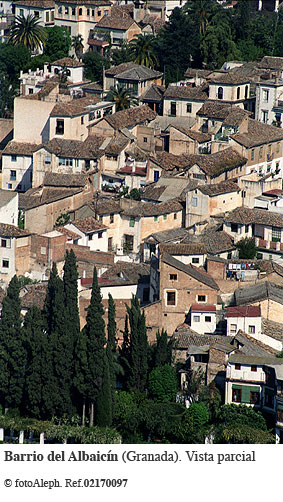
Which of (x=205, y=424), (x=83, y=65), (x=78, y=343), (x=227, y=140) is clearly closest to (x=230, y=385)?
(x=205, y=424)

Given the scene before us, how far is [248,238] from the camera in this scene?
2096 inches

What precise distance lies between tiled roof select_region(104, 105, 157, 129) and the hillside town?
0.09 m

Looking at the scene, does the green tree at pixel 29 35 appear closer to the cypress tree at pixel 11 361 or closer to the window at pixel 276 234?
the window at pixel 276 234

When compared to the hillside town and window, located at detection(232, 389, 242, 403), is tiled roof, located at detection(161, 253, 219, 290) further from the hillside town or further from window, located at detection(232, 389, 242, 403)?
window, located at detection(232, 389, 242, 403)

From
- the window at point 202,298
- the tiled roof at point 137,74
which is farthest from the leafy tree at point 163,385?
the tiled roof at point 137,74

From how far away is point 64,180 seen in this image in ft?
190

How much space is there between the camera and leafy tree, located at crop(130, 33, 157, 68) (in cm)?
6900

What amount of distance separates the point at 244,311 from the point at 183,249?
15.4 ft

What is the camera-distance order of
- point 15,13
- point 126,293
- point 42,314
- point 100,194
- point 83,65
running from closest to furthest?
1. point 42,314
2. point 126,293
3. point 100,194
4. point 83,65
5. point 15,13

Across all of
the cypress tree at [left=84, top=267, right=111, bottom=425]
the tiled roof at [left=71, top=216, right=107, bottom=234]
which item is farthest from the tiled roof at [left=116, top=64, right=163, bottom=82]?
the cypress tree at [left=84, top=267, right=111, bottom=425]

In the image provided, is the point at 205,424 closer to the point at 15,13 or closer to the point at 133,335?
the point at 133,335

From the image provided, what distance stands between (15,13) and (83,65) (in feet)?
31.0

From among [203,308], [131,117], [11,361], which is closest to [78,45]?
[131,117]

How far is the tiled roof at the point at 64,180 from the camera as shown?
5748 cm
